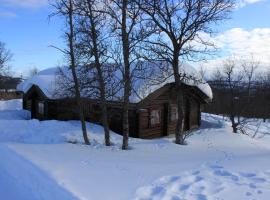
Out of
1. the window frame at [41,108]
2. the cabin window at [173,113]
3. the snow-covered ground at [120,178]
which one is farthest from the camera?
the window frame at [41,108]

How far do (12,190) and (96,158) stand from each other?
152 inches

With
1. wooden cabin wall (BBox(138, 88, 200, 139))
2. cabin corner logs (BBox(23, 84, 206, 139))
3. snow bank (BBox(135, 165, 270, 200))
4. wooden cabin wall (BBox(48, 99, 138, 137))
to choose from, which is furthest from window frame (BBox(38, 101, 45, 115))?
snow bank (BBox(135, 165, 270, 200))

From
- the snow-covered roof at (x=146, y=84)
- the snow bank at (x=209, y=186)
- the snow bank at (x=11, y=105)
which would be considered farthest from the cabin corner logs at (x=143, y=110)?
the snow bank at (x=209, y=186)

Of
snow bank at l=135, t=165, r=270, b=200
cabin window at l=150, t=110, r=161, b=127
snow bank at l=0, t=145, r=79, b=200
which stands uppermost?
cabin window at l=150, t=110, r=161, b=127

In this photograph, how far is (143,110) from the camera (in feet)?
68.9

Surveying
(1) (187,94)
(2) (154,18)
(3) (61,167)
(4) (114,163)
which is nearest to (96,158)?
(4) (114,163)

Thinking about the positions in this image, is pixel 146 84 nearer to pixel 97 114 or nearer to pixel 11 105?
pixel 97 114

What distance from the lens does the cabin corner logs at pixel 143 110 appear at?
20.5 metres

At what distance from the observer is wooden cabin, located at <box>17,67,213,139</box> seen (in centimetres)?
2052

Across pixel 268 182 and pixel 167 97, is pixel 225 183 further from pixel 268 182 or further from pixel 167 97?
pixel 167 97

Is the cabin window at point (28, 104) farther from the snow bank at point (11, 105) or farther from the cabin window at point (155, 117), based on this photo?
the cabin window at point (155, 117)

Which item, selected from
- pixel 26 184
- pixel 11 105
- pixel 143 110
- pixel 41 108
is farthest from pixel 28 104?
pixel 26 184

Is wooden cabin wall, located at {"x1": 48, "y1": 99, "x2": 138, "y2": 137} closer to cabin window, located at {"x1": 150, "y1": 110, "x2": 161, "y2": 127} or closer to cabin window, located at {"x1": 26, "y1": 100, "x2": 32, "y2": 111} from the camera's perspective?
cabin window, located at {"x1": 150, "y1": 110, "x2": 161, "y2": 127}

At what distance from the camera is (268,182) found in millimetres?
7922
